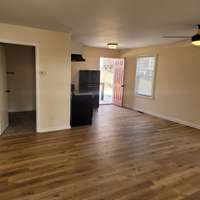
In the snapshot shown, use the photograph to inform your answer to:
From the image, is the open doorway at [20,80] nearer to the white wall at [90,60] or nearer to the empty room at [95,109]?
the empty room at [95,109]

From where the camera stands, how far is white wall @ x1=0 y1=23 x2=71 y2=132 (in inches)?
164

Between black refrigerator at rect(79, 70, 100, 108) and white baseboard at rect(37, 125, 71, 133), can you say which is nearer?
white baseboard at rect(37, 125, 71, 133)

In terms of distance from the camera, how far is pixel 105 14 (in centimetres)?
296

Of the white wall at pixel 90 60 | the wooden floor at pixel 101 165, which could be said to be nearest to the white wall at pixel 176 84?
the wooden floor at pixel 101 165

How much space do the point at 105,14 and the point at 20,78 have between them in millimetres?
4690

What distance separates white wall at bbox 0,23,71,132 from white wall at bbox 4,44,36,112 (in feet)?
7.92

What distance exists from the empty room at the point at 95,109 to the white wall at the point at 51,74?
0.02 metres

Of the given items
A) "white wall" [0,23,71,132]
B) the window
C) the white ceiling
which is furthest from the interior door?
the white ceiling

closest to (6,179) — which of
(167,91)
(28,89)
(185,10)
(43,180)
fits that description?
(43,180)

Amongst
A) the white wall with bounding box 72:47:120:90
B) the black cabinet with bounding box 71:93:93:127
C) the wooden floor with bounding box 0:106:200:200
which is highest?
the white wall with bounding box 72:47:120:90

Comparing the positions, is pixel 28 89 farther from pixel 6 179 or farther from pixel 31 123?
pixel 6 179

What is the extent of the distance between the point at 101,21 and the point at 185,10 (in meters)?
1.43

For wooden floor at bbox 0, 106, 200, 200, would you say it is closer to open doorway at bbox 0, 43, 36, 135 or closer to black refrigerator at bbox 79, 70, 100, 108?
open doorway at bbox 0, 43, 36, 135

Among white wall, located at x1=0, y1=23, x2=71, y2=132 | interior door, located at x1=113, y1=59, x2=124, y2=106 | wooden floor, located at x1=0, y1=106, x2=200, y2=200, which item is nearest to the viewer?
wooden floor, located at x1=0, y1=106, x2=200, y2=200
